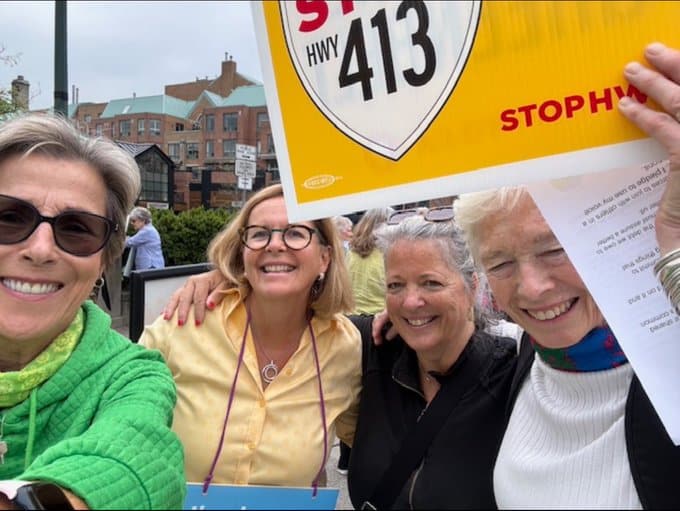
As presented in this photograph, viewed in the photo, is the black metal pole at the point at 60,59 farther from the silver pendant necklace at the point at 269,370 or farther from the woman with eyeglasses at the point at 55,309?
the woman with eyeglasses at the point at 55,309

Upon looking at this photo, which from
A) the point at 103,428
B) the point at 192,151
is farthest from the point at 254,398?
the point at 192,151

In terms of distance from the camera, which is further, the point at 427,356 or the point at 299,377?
the point at 299,377

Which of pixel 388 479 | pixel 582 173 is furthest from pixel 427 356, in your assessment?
pixel 582 173

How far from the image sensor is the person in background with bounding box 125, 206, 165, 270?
9172 mm

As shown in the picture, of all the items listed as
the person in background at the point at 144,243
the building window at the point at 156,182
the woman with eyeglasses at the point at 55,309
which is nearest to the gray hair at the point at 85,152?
the woman with eyeglasses at the point at 55,309

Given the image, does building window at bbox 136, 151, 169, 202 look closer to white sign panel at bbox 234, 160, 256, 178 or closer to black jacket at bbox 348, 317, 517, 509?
white sign panel at bbox 234, 160, 256, 178

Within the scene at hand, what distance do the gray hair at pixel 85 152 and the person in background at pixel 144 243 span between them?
774 cm

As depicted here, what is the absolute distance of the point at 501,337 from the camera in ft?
6.89

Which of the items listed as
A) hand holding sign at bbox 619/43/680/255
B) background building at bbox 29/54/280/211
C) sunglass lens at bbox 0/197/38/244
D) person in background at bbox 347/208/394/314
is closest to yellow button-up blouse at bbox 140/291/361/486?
sunglass lens at bbox 0/197/38/244

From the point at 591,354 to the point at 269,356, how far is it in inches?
58.8

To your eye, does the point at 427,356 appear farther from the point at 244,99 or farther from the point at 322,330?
the point at 244,99

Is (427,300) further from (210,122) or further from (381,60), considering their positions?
(210,122)

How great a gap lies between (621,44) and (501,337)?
54.5 inches

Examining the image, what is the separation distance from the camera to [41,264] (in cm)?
148
